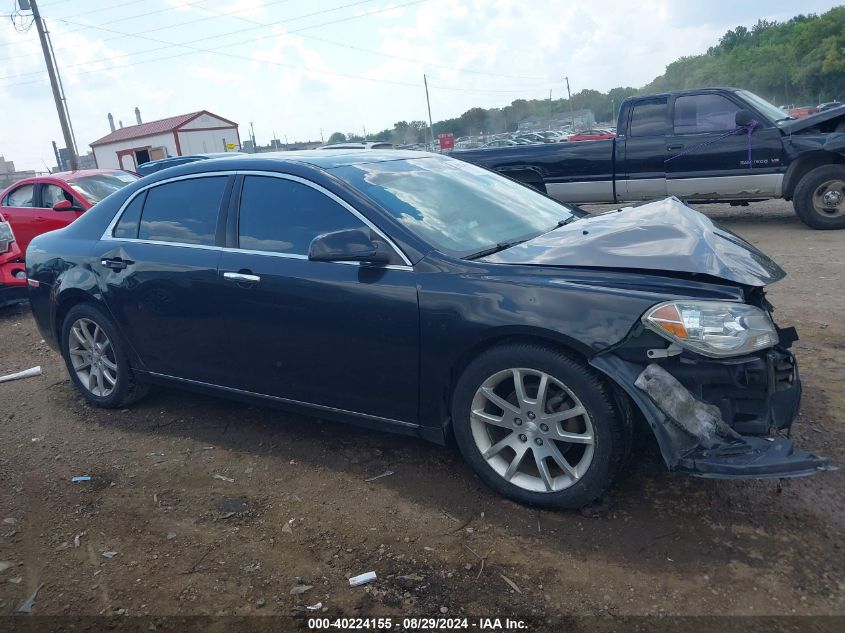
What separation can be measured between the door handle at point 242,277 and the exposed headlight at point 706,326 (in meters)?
2.08

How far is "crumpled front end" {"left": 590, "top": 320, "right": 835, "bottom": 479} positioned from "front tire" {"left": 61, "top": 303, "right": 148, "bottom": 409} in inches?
131

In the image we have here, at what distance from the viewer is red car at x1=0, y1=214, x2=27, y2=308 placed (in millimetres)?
7941

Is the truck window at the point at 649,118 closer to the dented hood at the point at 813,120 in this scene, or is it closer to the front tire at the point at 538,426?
the dented hood at the point at 813,120

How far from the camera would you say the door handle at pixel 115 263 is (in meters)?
4.45

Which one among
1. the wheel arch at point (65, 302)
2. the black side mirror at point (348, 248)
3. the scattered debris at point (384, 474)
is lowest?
the scattered debris at point (384, 474)

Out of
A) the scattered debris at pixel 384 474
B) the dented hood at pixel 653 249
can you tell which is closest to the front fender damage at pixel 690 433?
the dented hood at pixel 653 249

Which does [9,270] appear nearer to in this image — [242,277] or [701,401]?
[242,277]

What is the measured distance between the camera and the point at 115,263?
14.8 ft

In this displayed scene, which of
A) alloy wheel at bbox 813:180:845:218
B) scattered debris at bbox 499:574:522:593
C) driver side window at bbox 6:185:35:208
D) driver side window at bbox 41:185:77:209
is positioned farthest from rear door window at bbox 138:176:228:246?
alloy wheel at bbox 813:180:845:218

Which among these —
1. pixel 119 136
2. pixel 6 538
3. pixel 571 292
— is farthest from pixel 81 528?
pixel 119 136

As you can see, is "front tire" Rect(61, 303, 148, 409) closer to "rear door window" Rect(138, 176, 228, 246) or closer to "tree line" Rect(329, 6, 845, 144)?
"rear door window" Rect(138, 176, 228, 246)

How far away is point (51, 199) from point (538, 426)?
9582mm

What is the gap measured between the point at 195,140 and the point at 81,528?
122 feet

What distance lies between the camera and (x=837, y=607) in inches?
95.3
